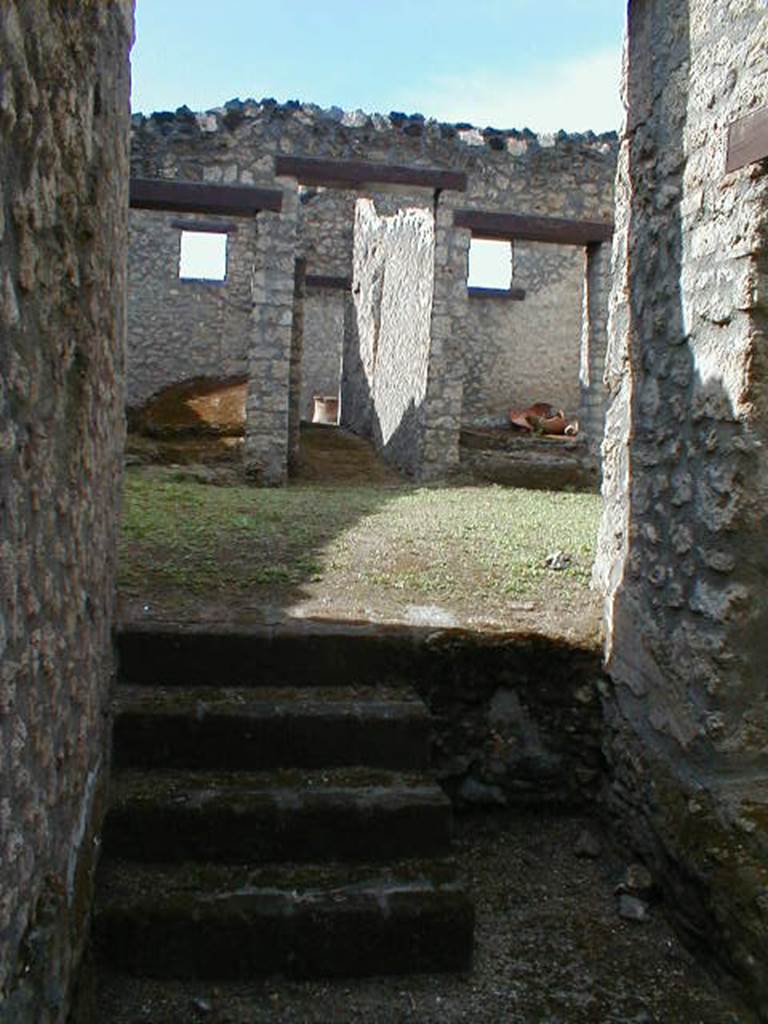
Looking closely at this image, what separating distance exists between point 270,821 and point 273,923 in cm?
34

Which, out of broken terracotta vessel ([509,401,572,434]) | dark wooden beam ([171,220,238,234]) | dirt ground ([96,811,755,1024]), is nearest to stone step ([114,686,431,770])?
dirt ground ([96,811,755,1024])

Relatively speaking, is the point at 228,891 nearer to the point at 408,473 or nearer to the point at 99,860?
the point at 99,860

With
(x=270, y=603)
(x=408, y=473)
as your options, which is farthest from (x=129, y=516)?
(x=408, y=473)

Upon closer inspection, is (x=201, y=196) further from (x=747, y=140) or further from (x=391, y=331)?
(x=747, y=140)

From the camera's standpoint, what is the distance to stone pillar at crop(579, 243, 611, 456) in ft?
39.0

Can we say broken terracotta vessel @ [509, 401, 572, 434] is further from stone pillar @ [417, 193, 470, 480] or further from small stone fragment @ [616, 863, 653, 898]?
small stone fragment @ [616, 863, 653, 898]

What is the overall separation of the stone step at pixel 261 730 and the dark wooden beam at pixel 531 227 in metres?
8.80

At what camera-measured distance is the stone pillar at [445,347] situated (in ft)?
36.2

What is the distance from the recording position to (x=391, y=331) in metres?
13.5

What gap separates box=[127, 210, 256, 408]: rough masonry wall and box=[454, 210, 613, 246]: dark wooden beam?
6.13 metres

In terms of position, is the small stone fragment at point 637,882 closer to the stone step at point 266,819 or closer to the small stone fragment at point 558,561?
the stone step at point 266,819

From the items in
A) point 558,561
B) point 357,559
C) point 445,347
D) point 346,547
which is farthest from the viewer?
point 445,347

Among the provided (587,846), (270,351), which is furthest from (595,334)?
(587,846)

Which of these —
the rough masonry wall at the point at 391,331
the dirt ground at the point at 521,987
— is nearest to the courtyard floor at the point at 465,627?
the dirt ground at the point at 521,987
